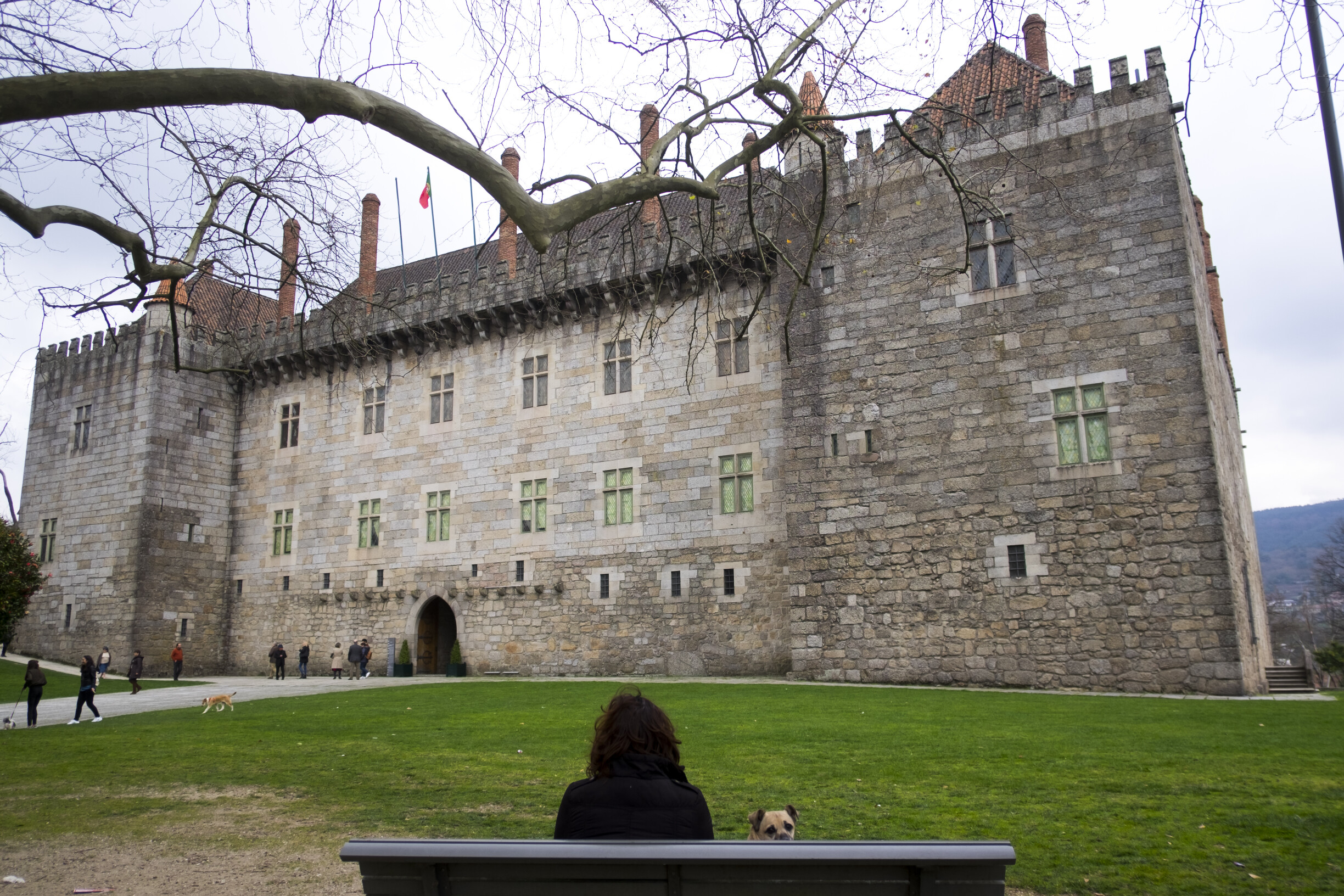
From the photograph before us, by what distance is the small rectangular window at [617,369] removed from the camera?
78.6 ft

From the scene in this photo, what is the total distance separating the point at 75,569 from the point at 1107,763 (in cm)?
3124

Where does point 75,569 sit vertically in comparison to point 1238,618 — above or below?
above

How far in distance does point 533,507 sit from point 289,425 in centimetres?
1071

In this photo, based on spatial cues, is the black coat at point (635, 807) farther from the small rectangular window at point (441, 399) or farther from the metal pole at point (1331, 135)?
the small rectangular window at point (441, 399)

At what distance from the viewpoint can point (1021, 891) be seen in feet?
16.6

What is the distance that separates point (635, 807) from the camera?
126 inches

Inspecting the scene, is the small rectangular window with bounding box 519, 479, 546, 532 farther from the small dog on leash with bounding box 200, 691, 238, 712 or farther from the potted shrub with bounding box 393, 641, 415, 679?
the small dog on leash with bounding box 200, 691, 238, 712

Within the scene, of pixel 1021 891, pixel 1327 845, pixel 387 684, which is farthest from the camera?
pixel 387 684

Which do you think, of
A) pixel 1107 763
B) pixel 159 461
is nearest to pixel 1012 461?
pixel 1107 763

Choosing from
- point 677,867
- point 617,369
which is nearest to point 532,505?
point 617,369

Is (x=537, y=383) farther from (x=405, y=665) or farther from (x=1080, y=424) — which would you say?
(x=1080, y=424)

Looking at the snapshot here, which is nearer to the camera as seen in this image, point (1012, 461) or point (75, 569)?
point (1012, 461)

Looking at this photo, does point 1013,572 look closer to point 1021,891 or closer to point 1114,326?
point 1114,326

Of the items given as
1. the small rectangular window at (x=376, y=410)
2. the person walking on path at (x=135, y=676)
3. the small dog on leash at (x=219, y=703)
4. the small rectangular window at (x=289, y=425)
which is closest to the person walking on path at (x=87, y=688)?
the small dog on leash at (x=219, y=703)
